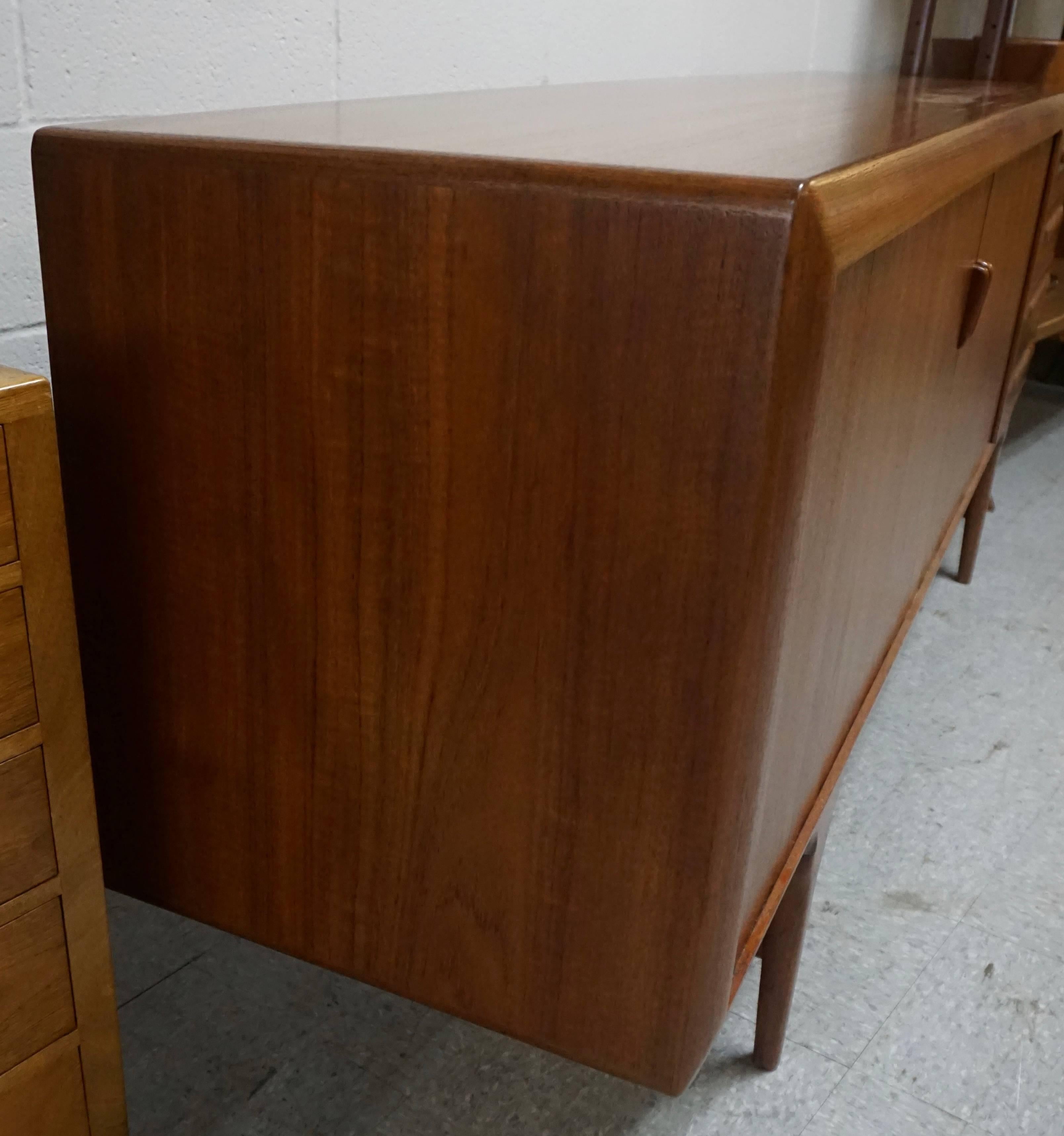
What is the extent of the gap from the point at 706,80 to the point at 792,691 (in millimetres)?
910

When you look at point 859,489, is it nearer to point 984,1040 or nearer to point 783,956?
point 783,956

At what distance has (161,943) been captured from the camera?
1009 millimetres

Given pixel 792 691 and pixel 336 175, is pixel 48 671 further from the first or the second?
pixel 792 691

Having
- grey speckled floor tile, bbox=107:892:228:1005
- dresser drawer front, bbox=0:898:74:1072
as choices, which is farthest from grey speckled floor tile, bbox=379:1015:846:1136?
dresser drawer front, bbox=0:898:74:1072

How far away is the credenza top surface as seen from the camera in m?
0.52

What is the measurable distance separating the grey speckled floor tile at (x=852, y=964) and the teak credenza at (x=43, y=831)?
0.56 meters

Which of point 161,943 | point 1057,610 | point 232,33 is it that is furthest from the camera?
point 1057,610

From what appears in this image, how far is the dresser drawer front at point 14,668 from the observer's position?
1.73 feet

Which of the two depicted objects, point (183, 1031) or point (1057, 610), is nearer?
point (183, 1031)

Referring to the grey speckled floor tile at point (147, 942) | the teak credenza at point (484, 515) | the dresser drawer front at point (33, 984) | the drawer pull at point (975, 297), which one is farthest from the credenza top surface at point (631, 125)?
the grey speckled floor tile at point (147, 942)

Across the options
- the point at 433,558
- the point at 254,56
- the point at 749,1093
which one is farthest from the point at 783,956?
the point at 254,56

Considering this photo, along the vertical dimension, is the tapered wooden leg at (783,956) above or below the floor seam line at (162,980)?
above

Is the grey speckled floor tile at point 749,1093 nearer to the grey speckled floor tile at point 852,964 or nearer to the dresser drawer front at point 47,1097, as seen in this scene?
the grey speckled floor tile at point 852,964

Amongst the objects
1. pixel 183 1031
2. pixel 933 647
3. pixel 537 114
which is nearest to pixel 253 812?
pixel 183 1031
